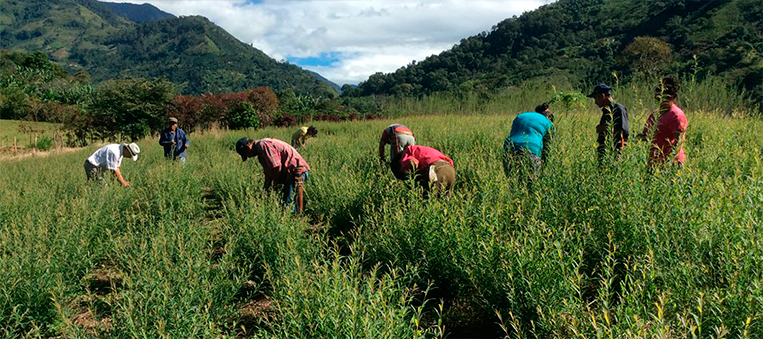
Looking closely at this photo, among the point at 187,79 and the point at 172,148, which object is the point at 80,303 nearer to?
the point at 172,148

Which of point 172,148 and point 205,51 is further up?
point 205,51

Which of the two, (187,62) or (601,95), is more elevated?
(187,62)

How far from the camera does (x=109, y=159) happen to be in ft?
19.4

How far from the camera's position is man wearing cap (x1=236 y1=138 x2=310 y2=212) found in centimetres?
484

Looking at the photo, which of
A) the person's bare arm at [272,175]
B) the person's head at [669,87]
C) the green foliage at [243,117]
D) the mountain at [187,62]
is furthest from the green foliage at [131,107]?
the mountain at [187,62]

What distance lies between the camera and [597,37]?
53.1m

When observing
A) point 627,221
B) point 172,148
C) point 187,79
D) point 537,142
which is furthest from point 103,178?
point 187,79

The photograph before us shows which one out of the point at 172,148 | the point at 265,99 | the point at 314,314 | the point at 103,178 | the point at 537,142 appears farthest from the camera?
the point at 265,99

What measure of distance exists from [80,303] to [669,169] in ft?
15.6

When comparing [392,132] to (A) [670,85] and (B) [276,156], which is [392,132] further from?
(A) [670,85]

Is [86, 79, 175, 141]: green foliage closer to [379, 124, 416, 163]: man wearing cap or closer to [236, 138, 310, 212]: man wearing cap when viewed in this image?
[236, 138, 310, 212]: man wearing cap

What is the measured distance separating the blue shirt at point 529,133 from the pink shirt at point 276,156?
2.53 metres

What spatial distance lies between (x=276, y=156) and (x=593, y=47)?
5281 centimetres

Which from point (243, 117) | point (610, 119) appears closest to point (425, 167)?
point (610, 119)
